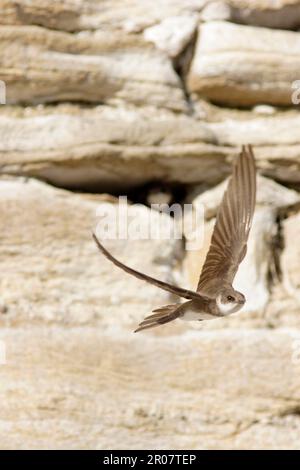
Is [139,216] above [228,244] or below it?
above

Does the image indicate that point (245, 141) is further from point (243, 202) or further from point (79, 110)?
point (243, 202)

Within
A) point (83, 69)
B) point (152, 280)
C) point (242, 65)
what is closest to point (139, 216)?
point (83, 69)

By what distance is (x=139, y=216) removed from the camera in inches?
131

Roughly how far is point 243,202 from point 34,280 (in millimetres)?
1044

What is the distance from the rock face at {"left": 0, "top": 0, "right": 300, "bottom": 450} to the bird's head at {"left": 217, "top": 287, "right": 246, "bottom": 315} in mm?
1078

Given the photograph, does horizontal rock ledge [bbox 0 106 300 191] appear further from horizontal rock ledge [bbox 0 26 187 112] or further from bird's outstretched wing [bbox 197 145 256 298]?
bird's outstretched wing [bbox 197 145 256 298]

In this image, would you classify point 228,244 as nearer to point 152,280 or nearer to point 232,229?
point 232,229

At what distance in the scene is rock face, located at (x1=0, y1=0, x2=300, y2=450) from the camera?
3.12m

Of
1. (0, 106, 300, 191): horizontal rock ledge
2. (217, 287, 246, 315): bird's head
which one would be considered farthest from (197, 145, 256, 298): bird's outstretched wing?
(0, 106, 300, 191): horizontal rock ledge

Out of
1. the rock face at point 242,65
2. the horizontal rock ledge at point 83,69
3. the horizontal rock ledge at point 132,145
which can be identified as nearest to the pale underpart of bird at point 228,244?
the horizontal rock ledge at point 132,145

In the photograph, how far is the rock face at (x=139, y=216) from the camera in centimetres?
312

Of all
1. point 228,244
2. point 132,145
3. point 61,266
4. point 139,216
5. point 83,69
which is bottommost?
point 228,244

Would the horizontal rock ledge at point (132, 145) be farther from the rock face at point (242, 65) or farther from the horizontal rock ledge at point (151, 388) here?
the horizontal rock ledge at point (151, 388)

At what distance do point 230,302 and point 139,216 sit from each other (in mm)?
1273
